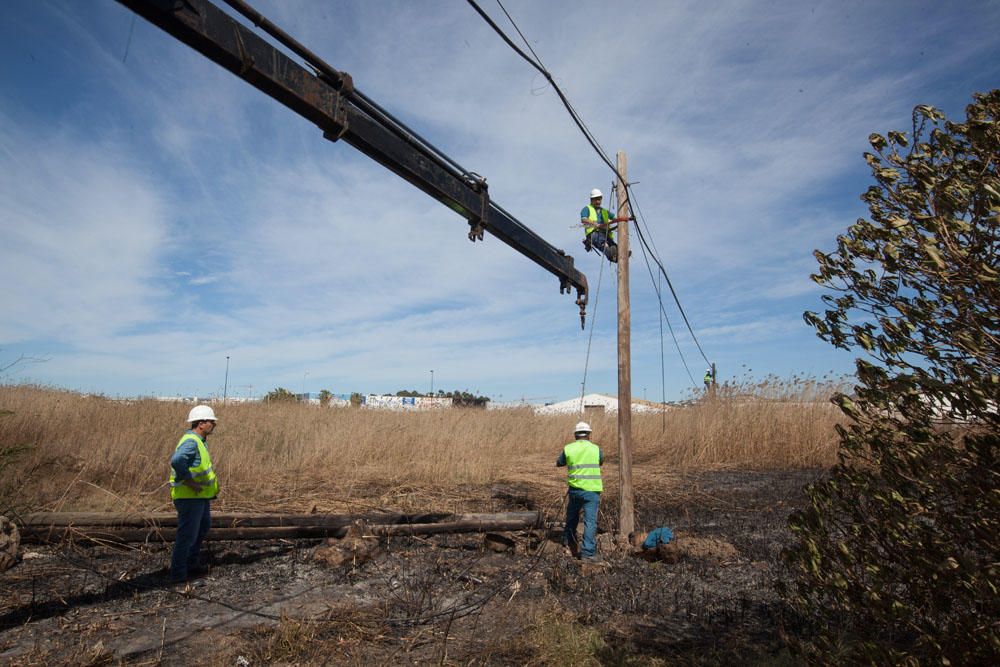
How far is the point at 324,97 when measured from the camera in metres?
4.46

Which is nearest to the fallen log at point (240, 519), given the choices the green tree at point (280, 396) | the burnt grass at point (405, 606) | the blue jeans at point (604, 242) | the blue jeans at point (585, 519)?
the burnt grass at point (405, 606)

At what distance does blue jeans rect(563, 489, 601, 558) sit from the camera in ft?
24.9

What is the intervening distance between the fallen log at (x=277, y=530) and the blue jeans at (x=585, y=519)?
0.65 metres

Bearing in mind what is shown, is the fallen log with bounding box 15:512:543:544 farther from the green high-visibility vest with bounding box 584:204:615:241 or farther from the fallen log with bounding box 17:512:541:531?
the green high-visibility vest with bounding box 584:204:615:241

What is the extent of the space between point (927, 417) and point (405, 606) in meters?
5.00

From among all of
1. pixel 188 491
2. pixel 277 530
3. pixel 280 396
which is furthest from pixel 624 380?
pixel 280 396

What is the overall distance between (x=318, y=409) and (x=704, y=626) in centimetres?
1485

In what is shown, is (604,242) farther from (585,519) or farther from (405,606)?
(405,606)

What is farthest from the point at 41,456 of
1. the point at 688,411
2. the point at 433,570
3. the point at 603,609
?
the point at 688,411

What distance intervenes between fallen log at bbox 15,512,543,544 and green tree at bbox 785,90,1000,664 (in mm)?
5862

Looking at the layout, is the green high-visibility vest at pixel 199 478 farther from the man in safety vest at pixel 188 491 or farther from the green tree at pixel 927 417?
the green tree at pixel 927 417

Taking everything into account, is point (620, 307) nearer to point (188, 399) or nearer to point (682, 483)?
point (682, 483)

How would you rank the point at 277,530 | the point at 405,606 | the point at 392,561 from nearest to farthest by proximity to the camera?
the point at 405,606 → the point at 392,561 → the point at 277,530

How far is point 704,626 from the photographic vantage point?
5.32 metres
